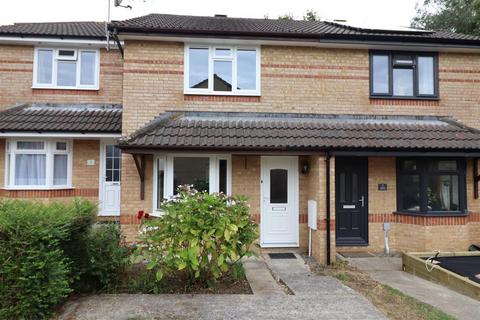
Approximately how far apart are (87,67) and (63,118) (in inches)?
87.1

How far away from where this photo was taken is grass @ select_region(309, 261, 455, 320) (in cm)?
475

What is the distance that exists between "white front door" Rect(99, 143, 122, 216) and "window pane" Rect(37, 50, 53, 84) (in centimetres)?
293

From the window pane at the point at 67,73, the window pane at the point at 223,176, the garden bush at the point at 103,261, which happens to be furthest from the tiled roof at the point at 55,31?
the garden bush at the point at 103,261

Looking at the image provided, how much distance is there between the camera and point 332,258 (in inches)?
291

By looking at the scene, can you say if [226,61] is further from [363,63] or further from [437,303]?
[437,303]

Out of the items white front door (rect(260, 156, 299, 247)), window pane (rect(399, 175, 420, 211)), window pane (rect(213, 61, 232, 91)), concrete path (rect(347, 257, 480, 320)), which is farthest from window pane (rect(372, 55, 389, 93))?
concrete path (rect(347, 257, 480, 320))

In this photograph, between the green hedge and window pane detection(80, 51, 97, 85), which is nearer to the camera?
the green hedge

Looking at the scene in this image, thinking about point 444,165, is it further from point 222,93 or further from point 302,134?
point 222,93

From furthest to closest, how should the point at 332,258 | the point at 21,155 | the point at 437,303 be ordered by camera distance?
the point at 21,155 → the point at 332,258 → the point at 437,303

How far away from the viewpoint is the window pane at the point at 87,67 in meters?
10.8

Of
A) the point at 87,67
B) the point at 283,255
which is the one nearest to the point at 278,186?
the point at 283,255

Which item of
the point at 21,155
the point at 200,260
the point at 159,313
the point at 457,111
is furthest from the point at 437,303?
the point at 21,155

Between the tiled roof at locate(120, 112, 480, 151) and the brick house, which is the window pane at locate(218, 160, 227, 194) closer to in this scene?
the brick house

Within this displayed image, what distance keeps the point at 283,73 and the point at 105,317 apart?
701 cm
